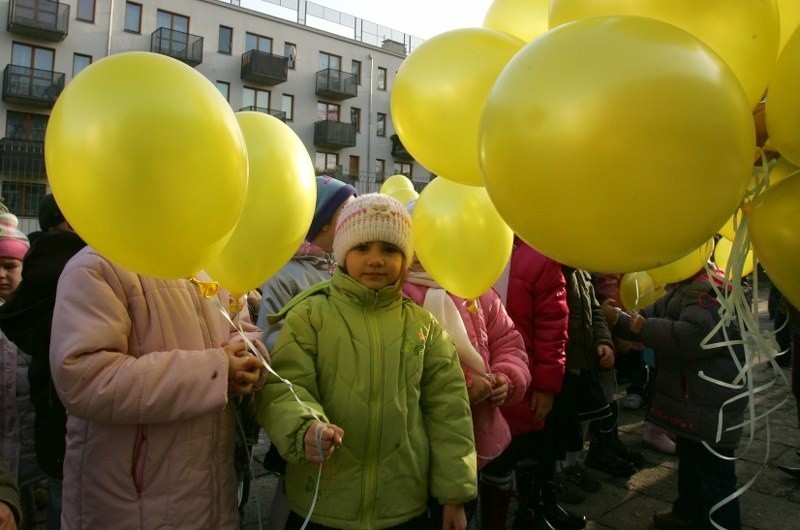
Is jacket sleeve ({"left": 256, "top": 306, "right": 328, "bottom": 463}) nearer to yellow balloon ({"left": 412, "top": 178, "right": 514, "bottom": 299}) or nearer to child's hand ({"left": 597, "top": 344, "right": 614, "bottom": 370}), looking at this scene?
yellow balloon ({"left": 412, "top": 178, "right": 514, "bottom": 299})

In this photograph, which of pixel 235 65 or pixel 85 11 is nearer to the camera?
pixel 85 11

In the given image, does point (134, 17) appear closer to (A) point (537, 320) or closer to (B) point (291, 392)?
(A) point (537, 320)

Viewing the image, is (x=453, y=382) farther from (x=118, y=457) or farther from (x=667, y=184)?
(x=667, y=184)

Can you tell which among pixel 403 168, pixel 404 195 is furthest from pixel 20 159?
pixel 404 195

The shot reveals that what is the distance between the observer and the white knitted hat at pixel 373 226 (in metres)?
1.77

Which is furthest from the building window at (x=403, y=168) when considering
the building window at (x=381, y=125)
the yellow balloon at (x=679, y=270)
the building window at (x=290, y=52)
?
the yellow balloon at (x=679, y=270)

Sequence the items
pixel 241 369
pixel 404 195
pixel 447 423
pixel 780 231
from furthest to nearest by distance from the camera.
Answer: pixel 404 195 → pixel 447 423 → pixel 241 369 → pixel 780 231

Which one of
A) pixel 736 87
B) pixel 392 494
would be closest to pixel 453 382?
pixel 392 494

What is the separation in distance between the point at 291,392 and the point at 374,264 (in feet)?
1.60

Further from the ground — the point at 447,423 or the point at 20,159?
the point at 20,159

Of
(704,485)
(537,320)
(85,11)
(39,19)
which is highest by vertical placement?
(85,11)

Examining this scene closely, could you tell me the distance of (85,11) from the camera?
2088cm

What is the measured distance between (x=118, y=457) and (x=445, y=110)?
4.14ft

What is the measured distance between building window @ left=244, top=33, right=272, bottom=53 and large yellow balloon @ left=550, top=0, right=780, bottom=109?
2679cm
